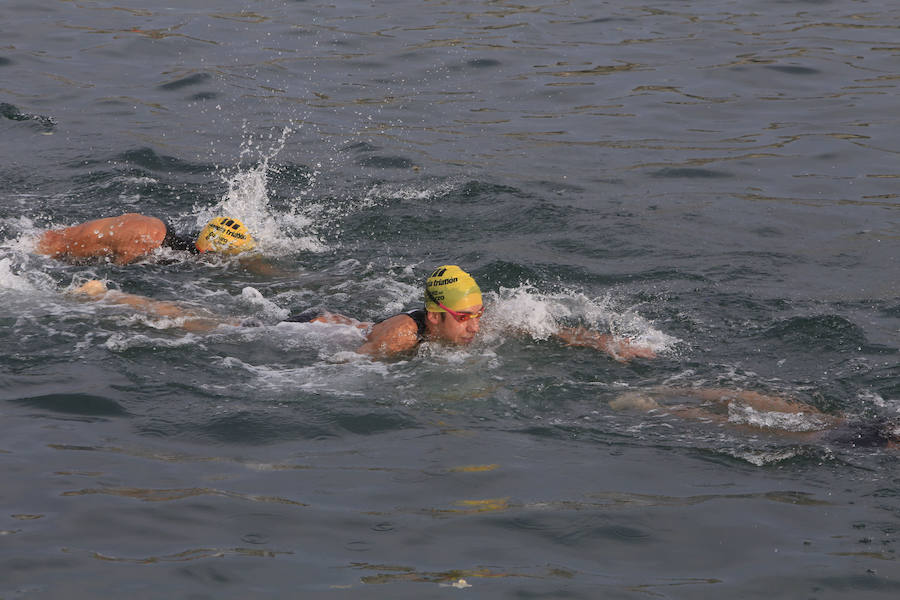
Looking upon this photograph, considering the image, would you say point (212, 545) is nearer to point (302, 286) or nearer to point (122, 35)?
point (302, 286)

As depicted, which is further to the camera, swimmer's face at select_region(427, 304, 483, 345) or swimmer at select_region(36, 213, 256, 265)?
swimmer at select_region(36, 213, 256, 265)

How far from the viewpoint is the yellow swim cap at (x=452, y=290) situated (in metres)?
8.80

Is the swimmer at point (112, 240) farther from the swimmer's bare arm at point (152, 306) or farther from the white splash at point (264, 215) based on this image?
the white splash at point (264, 215)

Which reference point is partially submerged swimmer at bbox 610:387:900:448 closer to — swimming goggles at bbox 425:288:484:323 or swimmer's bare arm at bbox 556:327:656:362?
swimmer's bare arm at bbox 556:327:656:362

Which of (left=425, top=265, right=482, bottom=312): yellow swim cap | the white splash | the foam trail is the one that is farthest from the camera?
the white splash

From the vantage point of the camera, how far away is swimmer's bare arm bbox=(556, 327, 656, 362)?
8.84 m

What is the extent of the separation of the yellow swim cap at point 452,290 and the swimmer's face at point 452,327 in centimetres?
6

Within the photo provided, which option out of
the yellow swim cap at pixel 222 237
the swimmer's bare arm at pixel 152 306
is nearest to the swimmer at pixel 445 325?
the swimmer's bare arm at pixel 152 306

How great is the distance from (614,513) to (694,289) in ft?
14.7

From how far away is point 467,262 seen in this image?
441 inches

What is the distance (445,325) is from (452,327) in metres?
0.06

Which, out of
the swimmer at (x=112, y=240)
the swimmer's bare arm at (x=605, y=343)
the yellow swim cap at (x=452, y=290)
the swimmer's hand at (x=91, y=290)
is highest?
the yellow swim cap at (x=452, y=290)

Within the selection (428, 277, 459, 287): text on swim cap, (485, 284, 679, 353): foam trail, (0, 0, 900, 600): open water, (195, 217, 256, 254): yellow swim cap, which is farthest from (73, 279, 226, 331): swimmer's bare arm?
(485, 284, 679, 353): foam trail

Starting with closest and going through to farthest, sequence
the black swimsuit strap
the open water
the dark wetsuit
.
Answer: the open water → the black swimsuit strap → the dark wetsuit
